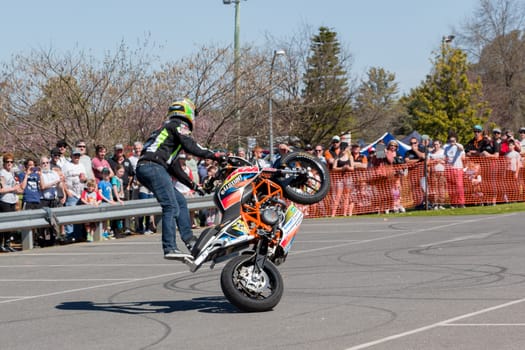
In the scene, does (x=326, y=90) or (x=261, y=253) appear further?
(x=326, y=90)

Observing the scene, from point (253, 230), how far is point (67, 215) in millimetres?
9618

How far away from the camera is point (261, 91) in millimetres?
31125

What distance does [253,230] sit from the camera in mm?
8906

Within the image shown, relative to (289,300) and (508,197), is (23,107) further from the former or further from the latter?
(289,300)

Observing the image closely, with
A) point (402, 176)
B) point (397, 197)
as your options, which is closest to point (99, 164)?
point (397, 197)

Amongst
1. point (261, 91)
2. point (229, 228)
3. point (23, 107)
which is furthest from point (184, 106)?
point (261, 91)

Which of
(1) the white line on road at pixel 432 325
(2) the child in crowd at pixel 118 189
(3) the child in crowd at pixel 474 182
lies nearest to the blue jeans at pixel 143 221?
(2) the child in crowd at pixel 118 189

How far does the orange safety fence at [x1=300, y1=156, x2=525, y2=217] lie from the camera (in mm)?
22328

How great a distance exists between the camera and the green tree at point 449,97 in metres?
61.1

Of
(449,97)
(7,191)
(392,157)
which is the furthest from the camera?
(449,97)

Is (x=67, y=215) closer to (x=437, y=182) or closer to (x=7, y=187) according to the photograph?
(x=7, y=187)

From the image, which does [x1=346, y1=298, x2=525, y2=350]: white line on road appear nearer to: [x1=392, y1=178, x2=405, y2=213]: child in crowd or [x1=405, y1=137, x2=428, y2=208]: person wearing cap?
[x1=392, y1=178, x2=405, y2=213]: child in crowd

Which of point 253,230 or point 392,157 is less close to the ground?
point 392,157

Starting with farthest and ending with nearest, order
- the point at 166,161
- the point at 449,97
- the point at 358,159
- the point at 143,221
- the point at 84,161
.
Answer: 1. the point at 449,97
2. the point at 358,159
3. the point at 143,221
4. the point at 84,161
5. the point at 166,161
